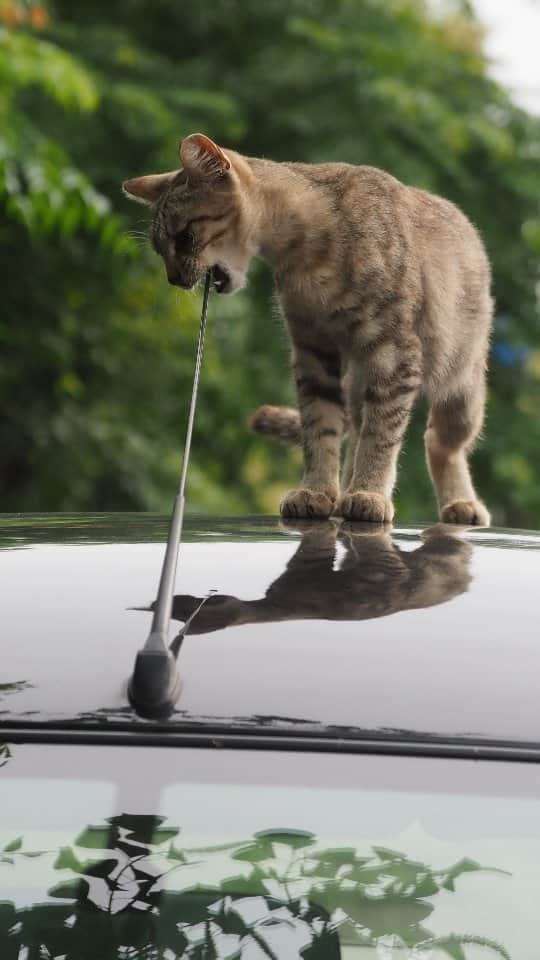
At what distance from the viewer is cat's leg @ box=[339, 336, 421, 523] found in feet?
12.0

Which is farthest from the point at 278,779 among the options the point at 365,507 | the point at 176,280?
the point at 176,280

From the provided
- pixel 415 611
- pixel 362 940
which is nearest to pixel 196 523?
pixel 415 611

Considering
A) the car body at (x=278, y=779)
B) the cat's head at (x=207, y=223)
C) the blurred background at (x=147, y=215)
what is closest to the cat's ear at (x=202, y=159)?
the cat's head at (x=207, y=223)

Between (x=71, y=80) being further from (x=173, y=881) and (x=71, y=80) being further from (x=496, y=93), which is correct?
(x=173, y=881)

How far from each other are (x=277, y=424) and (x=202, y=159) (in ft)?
2.46

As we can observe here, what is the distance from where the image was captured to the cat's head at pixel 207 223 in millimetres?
3908

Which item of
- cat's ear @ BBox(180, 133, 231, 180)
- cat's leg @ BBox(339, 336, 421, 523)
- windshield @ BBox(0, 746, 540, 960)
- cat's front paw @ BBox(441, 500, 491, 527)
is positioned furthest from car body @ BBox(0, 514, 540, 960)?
cat's ear @ BBox(180, 133, 231, 180)

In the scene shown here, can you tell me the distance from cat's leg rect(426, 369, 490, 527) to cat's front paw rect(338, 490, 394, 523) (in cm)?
74

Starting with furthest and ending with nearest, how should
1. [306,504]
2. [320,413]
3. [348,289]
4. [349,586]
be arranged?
[320,413] → [348,289] → [306,504] → [349,586]

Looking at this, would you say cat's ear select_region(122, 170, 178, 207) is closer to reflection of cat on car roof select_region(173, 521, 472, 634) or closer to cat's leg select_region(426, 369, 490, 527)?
cat's leg select_region(426, 369, 490, 527)

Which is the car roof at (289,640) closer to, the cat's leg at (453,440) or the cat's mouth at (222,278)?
the cat's mouth at (222,278)

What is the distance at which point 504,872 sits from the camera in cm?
161

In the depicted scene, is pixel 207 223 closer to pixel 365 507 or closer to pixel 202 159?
pixel 202 159

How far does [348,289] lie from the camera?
368cm
